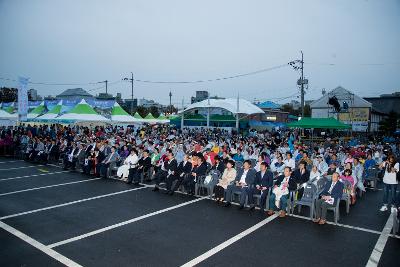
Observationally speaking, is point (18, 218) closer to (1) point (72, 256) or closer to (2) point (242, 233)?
(1) point (72, 256)

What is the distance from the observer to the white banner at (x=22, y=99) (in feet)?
69.9

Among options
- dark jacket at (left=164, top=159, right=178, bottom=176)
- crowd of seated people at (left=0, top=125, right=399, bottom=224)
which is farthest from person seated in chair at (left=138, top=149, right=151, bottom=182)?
dark jacket at (left=164, top=159, right=178, bottom=176)

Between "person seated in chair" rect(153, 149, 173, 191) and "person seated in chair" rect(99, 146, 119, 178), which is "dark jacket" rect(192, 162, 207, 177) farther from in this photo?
"person seated in chair" rect(99, 146, 119, 178)

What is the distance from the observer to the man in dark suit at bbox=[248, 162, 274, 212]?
30.3 ft

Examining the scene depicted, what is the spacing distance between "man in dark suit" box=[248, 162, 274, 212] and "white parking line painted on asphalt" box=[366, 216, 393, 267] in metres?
3.15

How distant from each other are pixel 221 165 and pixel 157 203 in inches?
127

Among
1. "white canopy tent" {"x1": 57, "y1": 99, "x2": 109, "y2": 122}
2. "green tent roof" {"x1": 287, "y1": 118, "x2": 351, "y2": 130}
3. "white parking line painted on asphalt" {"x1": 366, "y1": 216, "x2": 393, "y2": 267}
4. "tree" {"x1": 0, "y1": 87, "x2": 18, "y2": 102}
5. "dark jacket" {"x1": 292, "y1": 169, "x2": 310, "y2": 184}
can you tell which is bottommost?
"white parking line painted on asphalt" {"x1": 366, "y1": 216, "x2": 393, "y2": 267}

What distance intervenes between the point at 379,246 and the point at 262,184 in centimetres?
354

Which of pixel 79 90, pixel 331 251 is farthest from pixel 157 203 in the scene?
pixel 79 90

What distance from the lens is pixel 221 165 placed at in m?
11.9

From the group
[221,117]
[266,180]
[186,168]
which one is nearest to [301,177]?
[266,180]

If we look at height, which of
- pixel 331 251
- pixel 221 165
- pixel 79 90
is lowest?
pixel 331 251

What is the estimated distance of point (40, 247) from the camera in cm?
624

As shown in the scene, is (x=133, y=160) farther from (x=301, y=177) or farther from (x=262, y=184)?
(x=301, y=177)
